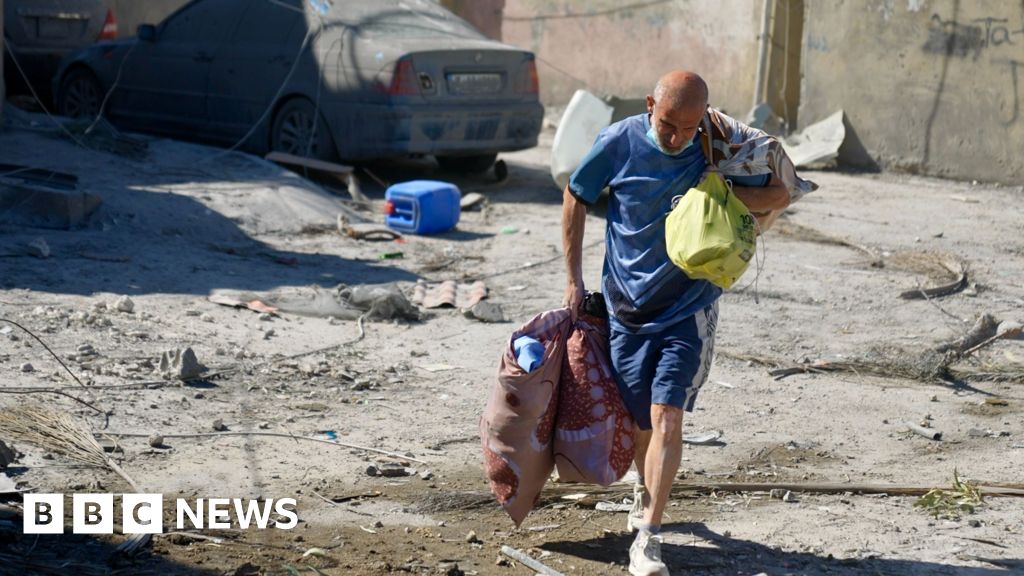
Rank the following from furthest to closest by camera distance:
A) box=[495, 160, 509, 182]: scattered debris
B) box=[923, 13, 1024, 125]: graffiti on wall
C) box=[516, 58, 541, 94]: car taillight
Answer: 1. box=[923, 13, 1024, 125]: graffiti on wall
2. box=[495, 160, 509, 182]: scattered debris
3. box=[516, 58, 541, 94]: car taillight

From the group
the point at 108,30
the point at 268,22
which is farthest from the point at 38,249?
the point at 108,30

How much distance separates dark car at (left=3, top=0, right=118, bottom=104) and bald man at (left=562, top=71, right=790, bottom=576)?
1121cm

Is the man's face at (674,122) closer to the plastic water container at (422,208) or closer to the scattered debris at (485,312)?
the scattered debris at (485,312)

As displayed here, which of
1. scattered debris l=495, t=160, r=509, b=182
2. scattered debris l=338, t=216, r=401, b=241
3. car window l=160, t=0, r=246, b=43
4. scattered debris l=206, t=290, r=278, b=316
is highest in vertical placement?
car window l=160, t=0, r=246, b=43

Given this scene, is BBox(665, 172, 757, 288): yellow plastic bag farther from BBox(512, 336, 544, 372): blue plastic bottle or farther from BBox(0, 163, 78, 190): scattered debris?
BBox(0, 163, 78, 190): scattered debris

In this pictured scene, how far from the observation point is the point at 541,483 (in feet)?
15.3

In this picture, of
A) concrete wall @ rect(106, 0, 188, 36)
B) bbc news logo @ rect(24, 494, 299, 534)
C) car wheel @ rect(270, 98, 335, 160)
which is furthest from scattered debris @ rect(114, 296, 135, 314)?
concrete wall @ rect(106, 0, 188, 36)

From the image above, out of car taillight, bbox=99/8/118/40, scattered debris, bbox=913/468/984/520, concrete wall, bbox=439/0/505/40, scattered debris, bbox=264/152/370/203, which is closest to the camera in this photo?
scattered debris, bbox=913/468/984/520

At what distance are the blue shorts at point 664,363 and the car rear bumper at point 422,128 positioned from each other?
6.84 metres

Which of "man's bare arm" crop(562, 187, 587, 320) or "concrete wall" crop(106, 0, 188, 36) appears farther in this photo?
"concrete wall" crop(106, 0, 188, 36)

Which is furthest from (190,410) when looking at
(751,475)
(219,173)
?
(219,173)

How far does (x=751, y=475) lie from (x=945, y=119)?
29.7 ft

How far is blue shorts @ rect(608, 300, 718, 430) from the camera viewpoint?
441 cm

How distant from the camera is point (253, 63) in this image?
12.1 meters
